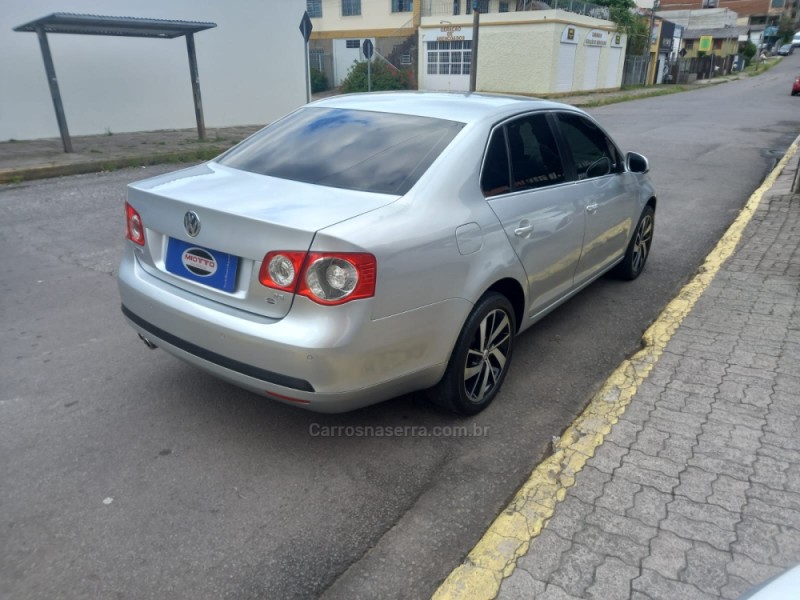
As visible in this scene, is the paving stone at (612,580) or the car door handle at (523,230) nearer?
the paving stone at (612,580)

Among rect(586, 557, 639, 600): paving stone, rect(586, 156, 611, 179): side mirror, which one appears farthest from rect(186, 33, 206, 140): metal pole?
rect(586, 557, 639, 600): paving stone

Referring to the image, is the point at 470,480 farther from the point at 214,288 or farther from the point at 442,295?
the point at 214,288

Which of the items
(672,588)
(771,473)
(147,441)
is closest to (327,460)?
(147,441)

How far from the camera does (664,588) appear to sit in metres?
2.36

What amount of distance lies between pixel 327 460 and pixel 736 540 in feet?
5.91

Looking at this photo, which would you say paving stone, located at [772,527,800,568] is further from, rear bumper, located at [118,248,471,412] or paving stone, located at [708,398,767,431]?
rear bumper, located at [118,248,471,412]

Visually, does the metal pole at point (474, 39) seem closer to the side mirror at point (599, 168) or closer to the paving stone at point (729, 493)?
the side mirror at point (599, 168)

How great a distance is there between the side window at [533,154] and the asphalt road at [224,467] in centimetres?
120

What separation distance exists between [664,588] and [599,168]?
3.08 m

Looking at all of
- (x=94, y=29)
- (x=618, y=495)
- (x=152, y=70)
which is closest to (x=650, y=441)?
(x=618, y=495)

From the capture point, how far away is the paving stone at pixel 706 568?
2.37 metres

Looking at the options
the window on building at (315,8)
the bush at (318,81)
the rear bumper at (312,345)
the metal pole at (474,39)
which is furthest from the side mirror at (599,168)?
the window on building at (315,8)

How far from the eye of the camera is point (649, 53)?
48.2m

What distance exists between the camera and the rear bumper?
270 cm
